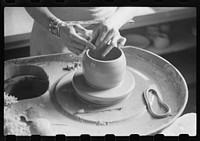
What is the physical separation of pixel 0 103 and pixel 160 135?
610 mm

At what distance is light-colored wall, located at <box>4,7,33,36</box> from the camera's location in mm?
1508

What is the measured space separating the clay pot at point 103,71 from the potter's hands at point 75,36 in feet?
0.13

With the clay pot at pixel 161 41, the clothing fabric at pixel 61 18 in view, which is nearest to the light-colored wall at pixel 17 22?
the clothing fabric at pixel 61 18

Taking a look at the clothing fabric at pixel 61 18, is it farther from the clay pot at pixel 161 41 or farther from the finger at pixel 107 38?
the clay pot at pixel 161 41

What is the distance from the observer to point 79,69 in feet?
4.19

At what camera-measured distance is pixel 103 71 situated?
1.12 meters

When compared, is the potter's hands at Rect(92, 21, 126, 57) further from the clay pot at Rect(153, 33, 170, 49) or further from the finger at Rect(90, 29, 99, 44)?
the clay pot at Rect(153, 33, 170, 49)

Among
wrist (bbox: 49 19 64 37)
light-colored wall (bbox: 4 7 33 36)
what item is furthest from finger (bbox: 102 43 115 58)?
light-colored wall (bbox: 4 7 33 36)

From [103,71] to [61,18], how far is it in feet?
1.25

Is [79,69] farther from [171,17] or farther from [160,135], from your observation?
[171,17]

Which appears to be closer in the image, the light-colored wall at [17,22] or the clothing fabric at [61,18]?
the clothing fabric at [61,18]

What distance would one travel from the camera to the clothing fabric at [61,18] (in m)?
1.34

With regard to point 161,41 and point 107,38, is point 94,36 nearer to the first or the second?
point 107,38
